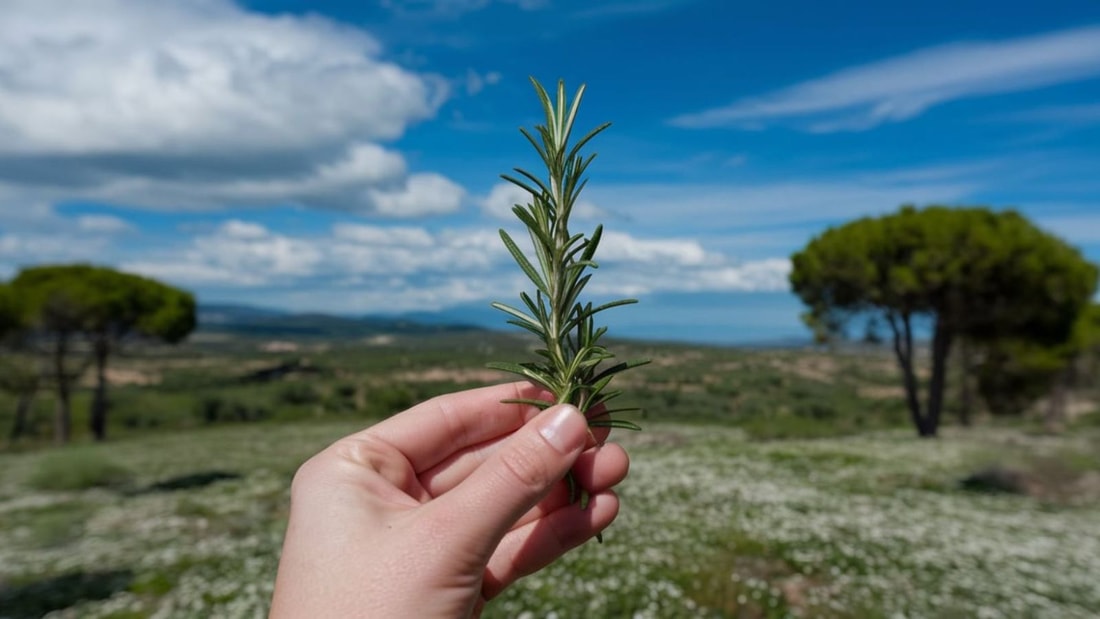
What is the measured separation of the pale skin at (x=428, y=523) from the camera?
2.19 m

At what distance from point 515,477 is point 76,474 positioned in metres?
25.6

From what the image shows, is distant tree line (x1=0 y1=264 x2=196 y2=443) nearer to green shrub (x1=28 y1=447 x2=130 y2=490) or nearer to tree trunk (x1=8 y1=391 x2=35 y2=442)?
tree trunk (x1=8 y1=391 x2=35 y2=442)

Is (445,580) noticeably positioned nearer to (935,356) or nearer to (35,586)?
(35,586)

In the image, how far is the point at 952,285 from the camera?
24812 mm

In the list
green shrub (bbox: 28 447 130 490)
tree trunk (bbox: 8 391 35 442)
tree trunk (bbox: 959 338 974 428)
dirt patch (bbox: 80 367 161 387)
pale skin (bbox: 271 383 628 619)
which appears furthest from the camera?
dirt patch (bbox: 80 367 161 387)

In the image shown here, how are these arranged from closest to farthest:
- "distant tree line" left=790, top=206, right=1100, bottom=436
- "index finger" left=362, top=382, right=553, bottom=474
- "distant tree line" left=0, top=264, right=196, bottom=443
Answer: "index finger" left=362, top=382, right=553, bottom=474, "distant tree line" left=790, top=206, right=1100, bottom=436, "distant tree line" left=0, top=264, right=196, bottom=443

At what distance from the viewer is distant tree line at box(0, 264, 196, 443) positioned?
3070 centimetres

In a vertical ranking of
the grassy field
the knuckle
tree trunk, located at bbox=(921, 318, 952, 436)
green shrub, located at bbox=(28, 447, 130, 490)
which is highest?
the knuckle

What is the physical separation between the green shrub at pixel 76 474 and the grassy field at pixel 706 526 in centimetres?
6

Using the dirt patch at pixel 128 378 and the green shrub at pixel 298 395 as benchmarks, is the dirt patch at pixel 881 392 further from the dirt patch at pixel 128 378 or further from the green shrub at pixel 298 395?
the dirt patch at pixel 128 378

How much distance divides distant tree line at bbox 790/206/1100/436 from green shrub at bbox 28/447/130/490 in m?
28.7

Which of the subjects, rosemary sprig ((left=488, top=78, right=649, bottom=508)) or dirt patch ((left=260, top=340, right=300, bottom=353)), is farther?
dirt patch ((left=260, top=340, right=300, bottom=353))

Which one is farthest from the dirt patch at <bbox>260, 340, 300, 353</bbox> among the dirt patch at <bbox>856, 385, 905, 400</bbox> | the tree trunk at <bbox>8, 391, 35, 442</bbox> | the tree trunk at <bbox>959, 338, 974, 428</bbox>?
the tree trunk at <bbox>959, 338, 974, 428</bbox>

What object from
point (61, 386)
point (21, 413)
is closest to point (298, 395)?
point (21, 413)
